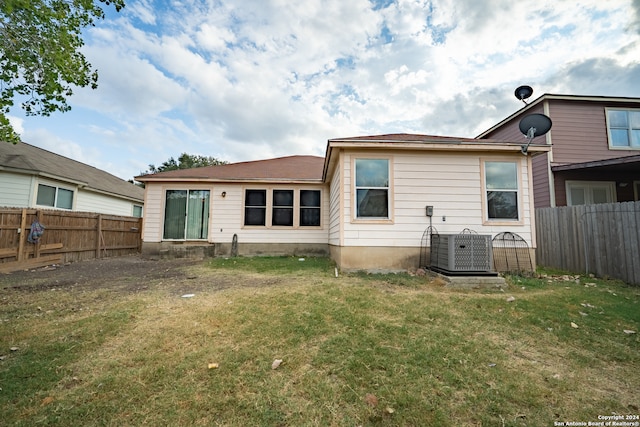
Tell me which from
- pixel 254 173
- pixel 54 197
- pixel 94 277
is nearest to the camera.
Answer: pixel 94 277

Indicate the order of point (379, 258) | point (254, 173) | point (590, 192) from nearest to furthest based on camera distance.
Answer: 1. point (379, 258)
2. point (590, 192)
3. point (254, 173)

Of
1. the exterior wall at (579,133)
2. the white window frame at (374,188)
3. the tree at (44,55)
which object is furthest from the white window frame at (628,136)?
the tree at (44,55)

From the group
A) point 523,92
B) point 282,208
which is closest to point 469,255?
point 523,92

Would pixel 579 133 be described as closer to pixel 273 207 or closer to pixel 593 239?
pixel 593 239

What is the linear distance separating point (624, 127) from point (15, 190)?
22.6 meters

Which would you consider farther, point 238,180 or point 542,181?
point 238,180

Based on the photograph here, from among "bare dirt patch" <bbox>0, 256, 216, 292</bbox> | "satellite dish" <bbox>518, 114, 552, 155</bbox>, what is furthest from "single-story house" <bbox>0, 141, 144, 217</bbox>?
"satellite dish" <bbox>518, 114, 552, 155</bbox>

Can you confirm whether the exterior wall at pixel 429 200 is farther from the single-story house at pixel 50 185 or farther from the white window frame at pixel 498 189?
the single-story house at pixel 50 185

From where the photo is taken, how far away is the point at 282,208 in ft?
33.0

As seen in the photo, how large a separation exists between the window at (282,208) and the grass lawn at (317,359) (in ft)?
19.1

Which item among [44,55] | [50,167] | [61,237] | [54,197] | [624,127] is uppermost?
[624,127]

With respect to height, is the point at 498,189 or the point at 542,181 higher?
the point at 542,181

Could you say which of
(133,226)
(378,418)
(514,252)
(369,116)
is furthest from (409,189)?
(133,226)

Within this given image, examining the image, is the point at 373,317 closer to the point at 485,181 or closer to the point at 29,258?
the point at 485,181
